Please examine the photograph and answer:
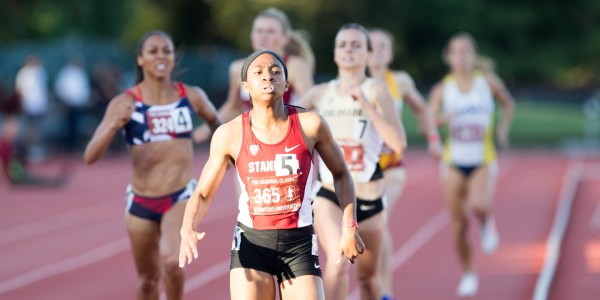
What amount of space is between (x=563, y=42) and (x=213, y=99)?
15660mm

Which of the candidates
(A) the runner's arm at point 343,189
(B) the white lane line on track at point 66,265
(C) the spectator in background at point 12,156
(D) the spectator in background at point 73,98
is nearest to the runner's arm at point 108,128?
(A) the runner's arm at point 343,189

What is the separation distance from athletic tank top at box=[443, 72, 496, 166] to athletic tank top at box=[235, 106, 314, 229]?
5.48 meters

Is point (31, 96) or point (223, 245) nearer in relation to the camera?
point (223, 245)

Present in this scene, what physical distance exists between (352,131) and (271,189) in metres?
1.93

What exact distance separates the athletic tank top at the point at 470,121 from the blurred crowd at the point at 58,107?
12885 millimetres

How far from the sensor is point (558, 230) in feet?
51.1

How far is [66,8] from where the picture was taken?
56.8 metres

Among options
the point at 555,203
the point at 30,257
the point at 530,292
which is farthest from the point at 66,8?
the point at 530,292

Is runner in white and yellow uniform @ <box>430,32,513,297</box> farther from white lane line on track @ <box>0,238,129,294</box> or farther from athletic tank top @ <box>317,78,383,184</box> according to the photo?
white lane line on track @ <box>0,238,129,294</box>

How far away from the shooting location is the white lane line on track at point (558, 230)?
36.5 feet

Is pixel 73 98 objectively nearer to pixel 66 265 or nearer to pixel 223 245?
pixel 223 245

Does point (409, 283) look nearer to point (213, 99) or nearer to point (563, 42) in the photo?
point (213, 99)

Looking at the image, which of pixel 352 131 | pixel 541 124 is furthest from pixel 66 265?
pixel 541 124

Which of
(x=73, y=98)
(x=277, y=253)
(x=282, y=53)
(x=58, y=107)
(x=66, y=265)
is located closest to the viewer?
(x=277, y=253)
